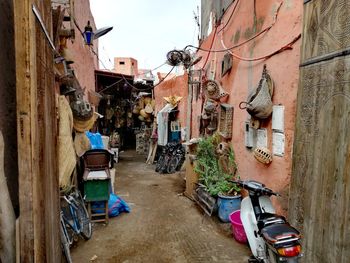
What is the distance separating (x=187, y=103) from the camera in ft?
30.9

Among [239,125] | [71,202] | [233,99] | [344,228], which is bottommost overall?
[71,202]

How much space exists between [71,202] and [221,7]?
581cm

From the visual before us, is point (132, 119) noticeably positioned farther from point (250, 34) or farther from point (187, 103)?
point (250, 34)

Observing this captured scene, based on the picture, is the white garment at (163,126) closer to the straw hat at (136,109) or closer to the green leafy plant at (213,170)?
the straw hat at (136,109)

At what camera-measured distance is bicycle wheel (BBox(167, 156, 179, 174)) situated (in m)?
9.29

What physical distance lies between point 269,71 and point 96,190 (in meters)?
3.54

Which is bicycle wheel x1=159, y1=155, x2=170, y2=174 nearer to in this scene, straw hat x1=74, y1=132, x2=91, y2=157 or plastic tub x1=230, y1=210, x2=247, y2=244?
straw hat x1=74, y1=132, x2=91, y2=157

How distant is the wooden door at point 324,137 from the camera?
171 centimetres

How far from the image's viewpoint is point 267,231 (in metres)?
2.16

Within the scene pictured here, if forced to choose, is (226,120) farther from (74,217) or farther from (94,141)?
(74,217)

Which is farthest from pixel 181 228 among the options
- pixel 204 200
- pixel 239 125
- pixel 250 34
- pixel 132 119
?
pixel 132 119

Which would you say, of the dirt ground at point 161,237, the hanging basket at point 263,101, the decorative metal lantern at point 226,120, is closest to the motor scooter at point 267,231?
the dirt ground at point 161,237

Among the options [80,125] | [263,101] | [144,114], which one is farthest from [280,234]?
[144,114]

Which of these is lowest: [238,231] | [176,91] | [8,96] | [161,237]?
[161,237]
